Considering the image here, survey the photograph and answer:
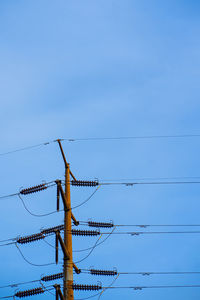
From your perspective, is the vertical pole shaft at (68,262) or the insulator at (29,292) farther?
the insulator at (29,292)

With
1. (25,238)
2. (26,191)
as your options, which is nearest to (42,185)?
(26,191)

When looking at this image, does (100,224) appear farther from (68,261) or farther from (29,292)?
(29,292)

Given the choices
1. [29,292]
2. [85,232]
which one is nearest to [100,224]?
[85,232]

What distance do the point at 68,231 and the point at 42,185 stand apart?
367 centimetres

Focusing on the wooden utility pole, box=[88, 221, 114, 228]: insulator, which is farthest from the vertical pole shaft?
box=[88, 221, 114, 228]: insulator

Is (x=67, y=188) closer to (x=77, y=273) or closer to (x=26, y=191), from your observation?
(x=26, y=191)

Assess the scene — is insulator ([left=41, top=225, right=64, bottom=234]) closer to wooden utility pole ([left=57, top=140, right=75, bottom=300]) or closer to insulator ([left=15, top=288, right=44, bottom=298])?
wooden utility pole ([left=57, top=140, right=75, bottom=300])

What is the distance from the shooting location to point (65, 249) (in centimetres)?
2389

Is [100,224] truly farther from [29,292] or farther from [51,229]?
[29,292]

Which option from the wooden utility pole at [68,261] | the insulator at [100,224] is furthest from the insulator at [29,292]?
the insulator at [100,224]

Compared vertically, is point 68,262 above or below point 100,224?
below

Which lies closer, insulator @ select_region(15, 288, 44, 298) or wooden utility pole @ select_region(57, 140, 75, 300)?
wooden utility pole @ select_region(57, 140, 75, 300)

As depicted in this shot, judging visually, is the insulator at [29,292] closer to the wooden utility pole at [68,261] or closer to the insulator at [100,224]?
the wooden utility pole at [68,261]

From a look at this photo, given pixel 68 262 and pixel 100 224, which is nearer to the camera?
pixel 68 262
